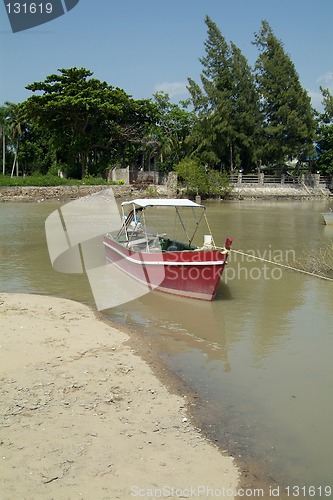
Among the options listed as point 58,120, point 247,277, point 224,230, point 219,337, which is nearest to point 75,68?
point 58,120

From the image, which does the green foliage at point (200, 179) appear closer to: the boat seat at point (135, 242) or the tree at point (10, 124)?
the tree at point (10, 124)

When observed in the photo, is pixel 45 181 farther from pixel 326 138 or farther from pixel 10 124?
pixel 326 138

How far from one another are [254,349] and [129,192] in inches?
1342

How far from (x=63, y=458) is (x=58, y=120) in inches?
1580

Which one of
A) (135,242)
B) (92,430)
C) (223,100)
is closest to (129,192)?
(223,100)

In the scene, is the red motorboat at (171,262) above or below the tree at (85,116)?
below

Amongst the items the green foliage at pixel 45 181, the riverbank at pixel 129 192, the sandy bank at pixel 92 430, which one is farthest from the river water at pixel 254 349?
the green foliage at pixel 45 181

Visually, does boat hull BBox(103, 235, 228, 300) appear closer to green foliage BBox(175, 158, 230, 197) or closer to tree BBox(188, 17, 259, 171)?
green foliage BBox(175, 158, 230, 197)

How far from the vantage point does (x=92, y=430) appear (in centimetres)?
506

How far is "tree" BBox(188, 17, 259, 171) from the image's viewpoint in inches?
1780

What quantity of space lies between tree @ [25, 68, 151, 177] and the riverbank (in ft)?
15.1

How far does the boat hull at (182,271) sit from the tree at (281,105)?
36.2 m

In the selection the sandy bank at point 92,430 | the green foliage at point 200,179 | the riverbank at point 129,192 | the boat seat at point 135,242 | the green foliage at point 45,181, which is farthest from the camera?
the green foliage at point 200,179

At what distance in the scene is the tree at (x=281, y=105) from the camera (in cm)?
4509
